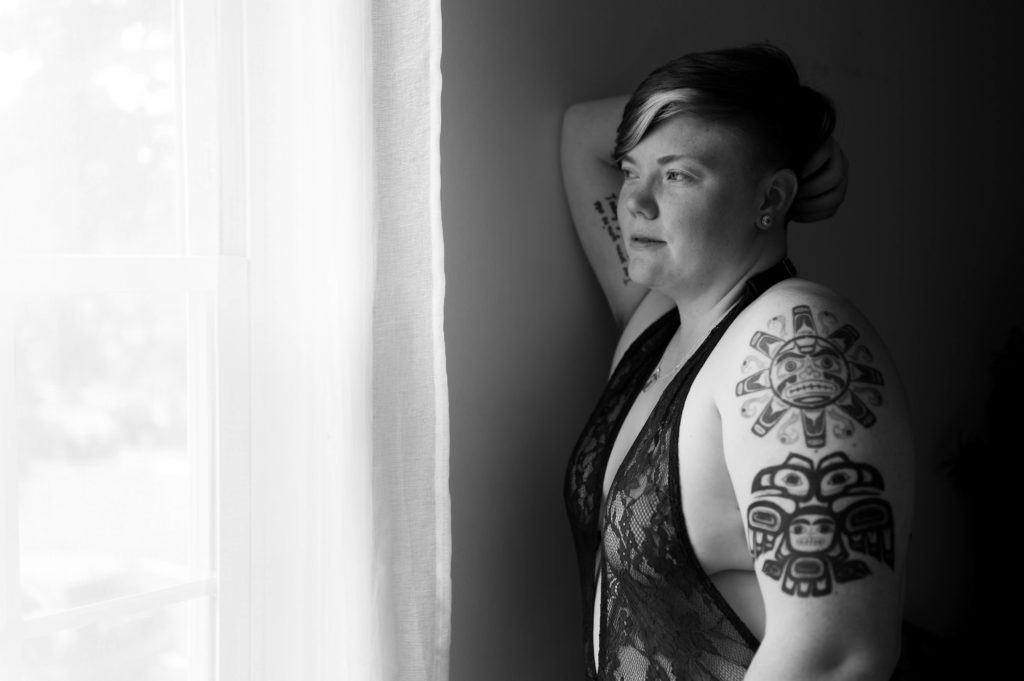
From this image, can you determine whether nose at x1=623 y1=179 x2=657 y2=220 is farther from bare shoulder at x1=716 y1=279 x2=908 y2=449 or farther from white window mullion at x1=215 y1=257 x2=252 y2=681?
white window mullion at x1=215 y1=257 x2=252 y2=681

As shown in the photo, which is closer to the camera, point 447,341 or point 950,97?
point 447,341

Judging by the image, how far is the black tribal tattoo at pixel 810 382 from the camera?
100cm

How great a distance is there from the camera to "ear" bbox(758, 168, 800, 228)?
121cm

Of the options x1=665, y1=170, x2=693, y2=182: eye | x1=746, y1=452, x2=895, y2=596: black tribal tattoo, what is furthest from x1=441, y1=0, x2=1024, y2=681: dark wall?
x1=746, y1=452, x2=895, y2=596: black tribal tattoo

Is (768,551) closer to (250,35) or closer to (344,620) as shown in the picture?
(344,620)

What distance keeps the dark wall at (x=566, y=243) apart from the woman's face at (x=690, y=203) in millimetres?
232

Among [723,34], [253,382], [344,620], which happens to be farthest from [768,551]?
[723,34]

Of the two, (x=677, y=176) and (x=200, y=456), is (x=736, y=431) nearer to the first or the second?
(x=677, y=176)

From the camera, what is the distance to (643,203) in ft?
4.06

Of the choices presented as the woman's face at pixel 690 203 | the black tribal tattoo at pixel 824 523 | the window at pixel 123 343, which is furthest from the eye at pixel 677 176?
the window at pixel 123 343

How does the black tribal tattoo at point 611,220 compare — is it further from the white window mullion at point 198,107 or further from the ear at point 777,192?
the white window mullion at point 198,107

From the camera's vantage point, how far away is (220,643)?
1.05 m

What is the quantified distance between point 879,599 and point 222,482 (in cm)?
73

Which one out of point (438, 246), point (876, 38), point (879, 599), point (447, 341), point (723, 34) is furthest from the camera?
point (876, 38)
